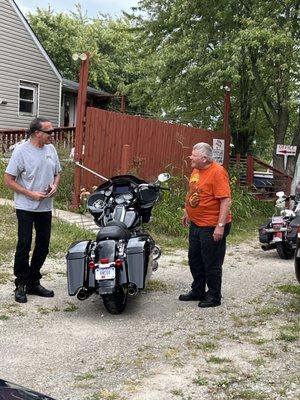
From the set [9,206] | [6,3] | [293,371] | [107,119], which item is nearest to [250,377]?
[293,371]

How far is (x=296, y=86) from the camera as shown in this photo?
14742 mm

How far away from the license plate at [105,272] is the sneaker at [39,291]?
3.26 feet

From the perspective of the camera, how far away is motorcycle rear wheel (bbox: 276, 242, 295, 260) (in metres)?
8.56

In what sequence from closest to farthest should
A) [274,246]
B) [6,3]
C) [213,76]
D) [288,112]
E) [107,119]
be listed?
[274,246] → [107,119] → [213,76] → [288,112] → [6,3]

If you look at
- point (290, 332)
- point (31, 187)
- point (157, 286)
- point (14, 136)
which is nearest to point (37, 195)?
point (31, 187)

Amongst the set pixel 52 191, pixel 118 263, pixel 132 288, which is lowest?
pixel 132 288

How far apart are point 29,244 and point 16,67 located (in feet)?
50.7

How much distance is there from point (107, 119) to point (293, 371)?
7.90 metres

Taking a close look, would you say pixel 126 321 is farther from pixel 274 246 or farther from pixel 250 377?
pixel 274 246

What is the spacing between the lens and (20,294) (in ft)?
17.9

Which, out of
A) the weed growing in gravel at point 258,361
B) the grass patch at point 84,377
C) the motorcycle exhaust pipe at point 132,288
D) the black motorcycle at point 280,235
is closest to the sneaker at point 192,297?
the motorcycle exhaust pipe at point 132,288

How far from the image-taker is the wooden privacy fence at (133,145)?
10734mm

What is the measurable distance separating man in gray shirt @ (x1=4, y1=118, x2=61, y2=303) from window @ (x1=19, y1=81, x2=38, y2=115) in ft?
50.4

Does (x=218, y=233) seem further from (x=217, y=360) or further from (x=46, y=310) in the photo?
(x=46, y=310)
